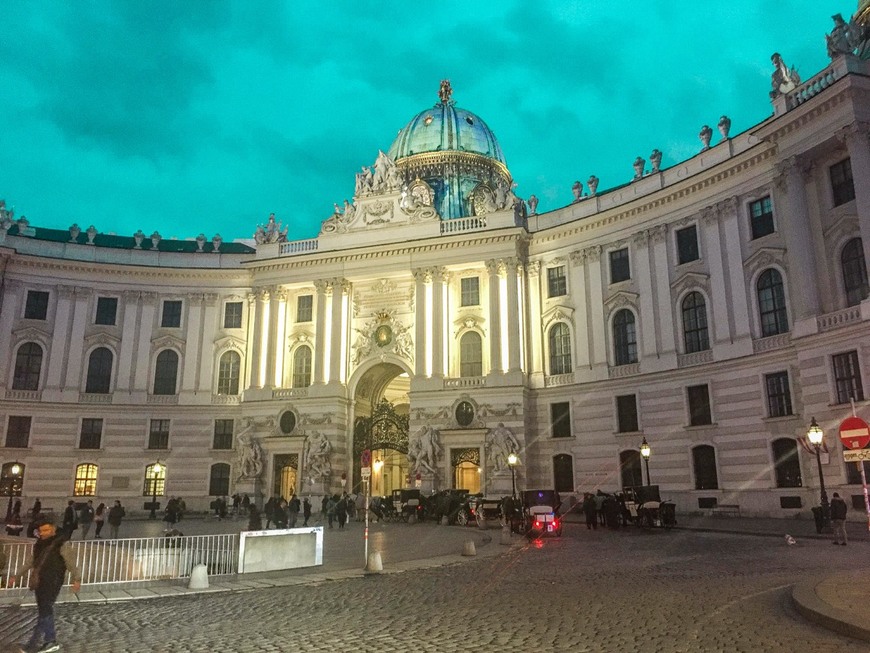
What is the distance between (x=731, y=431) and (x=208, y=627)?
2982 cm

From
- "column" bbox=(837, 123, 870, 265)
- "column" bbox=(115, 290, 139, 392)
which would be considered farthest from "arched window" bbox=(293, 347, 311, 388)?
"column" bbox=(837, 123, 870, 265)

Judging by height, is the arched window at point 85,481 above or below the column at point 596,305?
below

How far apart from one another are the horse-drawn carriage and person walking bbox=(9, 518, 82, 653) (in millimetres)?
24045

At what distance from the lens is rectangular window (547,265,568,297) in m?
44.6

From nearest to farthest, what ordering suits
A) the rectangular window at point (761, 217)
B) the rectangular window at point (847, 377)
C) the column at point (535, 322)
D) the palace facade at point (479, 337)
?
the rectangular window at point (847, 377), the palace facade at point (479, 337), the rectangular window at point (761, 217), the column at point (535, 322)

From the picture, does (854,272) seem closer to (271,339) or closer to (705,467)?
(705,467)

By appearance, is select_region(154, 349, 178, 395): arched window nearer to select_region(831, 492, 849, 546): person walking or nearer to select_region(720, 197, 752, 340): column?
select_region(720, 197, 752, 340): column

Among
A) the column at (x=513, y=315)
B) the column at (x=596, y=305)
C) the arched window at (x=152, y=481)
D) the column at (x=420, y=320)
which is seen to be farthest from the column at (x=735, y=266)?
the arched window at (x=152, y=481)

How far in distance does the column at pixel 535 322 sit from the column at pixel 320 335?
14.3 meters

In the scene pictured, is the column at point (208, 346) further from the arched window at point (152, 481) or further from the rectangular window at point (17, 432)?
the rectangular window at point (17, 432)

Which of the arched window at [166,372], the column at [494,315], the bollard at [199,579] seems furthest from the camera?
the arched window at [166,372]

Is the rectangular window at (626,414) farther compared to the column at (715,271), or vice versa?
the rectangular window at (626,414)

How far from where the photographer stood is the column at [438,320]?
45.2 metres

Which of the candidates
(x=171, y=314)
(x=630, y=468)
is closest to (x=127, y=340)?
(x=171, y=314)
